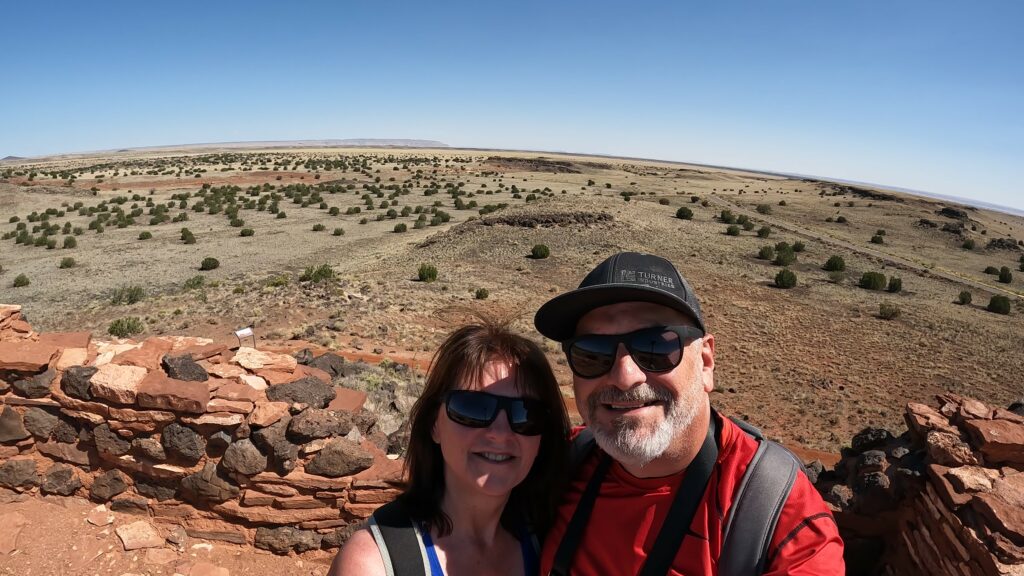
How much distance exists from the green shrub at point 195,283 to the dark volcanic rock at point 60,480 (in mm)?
13826

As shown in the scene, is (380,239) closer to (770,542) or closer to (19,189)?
(770,542)

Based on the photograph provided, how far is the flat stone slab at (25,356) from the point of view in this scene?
17.7 feet

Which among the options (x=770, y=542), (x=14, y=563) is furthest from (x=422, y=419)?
(x=14, y=563)

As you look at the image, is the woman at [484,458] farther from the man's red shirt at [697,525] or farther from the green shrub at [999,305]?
the green shrub at [999,305]

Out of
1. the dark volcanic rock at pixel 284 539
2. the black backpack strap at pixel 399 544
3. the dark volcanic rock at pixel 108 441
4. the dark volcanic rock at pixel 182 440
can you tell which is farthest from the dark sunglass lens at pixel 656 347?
the dark volcanic rock at pixel 108 441

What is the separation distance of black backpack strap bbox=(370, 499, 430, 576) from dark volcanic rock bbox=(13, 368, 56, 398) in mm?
5233

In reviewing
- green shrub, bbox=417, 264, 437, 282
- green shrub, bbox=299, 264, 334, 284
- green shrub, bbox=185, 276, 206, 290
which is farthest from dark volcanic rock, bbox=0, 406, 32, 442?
green shrub, bbox=185, 276, 206, 290

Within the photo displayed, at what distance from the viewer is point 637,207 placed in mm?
34375

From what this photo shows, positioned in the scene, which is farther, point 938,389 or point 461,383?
point 938,389

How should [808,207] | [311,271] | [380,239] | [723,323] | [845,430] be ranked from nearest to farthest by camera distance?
[845,430]
[723,323]
[311,271]
[380,239]
[808,207]

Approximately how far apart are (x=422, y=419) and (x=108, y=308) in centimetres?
1729

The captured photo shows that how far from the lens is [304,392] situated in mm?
5809

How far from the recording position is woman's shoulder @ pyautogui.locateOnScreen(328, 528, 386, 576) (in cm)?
217

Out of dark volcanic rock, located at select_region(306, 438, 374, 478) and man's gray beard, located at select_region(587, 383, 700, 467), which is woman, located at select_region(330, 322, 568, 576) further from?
dark volcanic rock, located at select_region(306, 438, 374, 478)
